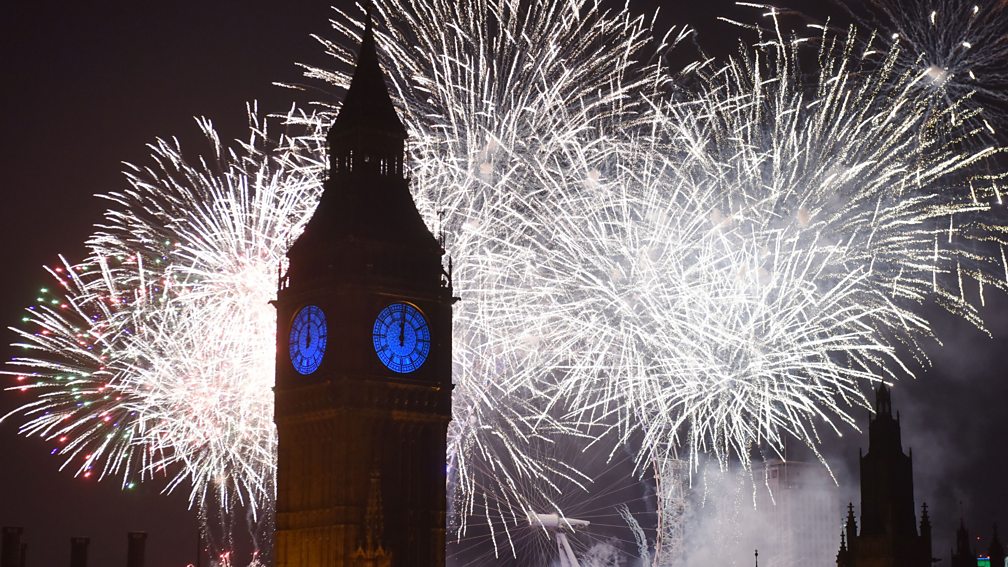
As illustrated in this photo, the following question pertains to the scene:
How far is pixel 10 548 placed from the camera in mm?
93250

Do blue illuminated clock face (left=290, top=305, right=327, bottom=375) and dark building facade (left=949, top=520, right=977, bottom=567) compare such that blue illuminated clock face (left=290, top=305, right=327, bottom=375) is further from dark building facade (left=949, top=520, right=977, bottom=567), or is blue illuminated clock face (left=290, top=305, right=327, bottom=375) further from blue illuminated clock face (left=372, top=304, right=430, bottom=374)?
dark building facade (left=949, top=520, right=977, bottom=567)

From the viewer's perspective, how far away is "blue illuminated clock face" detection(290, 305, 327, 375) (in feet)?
267

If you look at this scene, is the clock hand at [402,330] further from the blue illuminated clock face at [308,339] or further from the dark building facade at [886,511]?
the dark building facade at [886,511]

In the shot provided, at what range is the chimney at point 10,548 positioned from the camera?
9306cm

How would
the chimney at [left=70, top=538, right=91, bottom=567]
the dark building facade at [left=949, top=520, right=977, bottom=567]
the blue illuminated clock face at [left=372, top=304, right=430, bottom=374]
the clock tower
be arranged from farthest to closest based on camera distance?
the dark building facade at [left=949, top=520, right=977, bottom=567] → the chimney at [left=70, top=538, right=91, bottom=567] → the blue illuminated clock face at [left=372, top=304, right=430, bottom=374] → the clock tower

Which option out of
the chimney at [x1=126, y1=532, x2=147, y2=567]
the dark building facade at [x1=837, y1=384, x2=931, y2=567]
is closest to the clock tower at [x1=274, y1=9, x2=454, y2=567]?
the chimney at [x1=126, y1=532, x2=147, y2=567]

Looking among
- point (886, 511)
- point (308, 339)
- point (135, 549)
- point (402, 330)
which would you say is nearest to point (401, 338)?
point (402, 330)

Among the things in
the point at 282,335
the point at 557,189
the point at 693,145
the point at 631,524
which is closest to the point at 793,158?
the point at 693,145

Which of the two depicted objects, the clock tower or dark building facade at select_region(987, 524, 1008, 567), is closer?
the clock tower

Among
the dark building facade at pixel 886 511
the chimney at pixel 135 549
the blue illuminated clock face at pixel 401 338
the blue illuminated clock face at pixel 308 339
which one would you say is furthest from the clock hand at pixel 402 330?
the dark building facade at pixel 886 511

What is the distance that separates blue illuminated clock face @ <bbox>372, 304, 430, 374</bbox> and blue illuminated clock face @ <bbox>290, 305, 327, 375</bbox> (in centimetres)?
252

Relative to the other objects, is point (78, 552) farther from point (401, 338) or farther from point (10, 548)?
point (401, 338)

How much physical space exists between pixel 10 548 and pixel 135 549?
20.8ft

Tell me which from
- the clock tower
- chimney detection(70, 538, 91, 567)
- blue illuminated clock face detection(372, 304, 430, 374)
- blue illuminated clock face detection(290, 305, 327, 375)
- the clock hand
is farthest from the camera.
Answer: chimney detection(70, 538, 91, 567)
